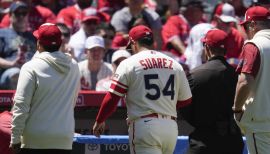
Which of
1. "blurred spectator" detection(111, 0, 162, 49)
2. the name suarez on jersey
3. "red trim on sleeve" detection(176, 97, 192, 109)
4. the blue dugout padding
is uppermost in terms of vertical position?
"blurred spectator" detection(111, 0, 162, 49)

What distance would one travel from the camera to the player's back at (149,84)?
6875 millimetres

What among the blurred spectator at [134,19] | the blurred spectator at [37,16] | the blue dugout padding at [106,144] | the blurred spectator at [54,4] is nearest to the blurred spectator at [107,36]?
the blurred spectator at [134,19]

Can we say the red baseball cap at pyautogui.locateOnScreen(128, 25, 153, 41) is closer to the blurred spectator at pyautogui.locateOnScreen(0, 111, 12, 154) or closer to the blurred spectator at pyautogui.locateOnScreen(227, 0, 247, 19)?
the blurred spectator at pyautogui.locateOnScreen(0, 111, 12, 154)

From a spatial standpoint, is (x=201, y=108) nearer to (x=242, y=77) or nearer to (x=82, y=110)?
(x=242, y=77)

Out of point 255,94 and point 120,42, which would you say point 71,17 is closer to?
point 120,42

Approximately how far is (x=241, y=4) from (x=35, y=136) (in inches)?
303

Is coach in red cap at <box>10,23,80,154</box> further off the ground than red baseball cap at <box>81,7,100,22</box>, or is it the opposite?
red baseball cap at <box>81,7,100,22</box>

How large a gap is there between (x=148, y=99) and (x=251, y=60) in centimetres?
98

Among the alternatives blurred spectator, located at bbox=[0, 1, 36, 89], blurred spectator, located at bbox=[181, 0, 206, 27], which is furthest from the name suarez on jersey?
blurred spectator, located at bbox=[181, 0, 206, 27]

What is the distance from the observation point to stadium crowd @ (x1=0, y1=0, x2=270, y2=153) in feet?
35.5

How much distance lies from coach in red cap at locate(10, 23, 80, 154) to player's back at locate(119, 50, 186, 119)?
54 centimetres

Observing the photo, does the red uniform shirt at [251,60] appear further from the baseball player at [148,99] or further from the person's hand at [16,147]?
the person's hand at [16,147]

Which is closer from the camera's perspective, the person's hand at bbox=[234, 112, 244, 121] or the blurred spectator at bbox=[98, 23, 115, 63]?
the person's hand at bbox=[234, 112, 244, 121]

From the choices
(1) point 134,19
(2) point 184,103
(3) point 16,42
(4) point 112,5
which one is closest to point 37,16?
(3) point 16,42
